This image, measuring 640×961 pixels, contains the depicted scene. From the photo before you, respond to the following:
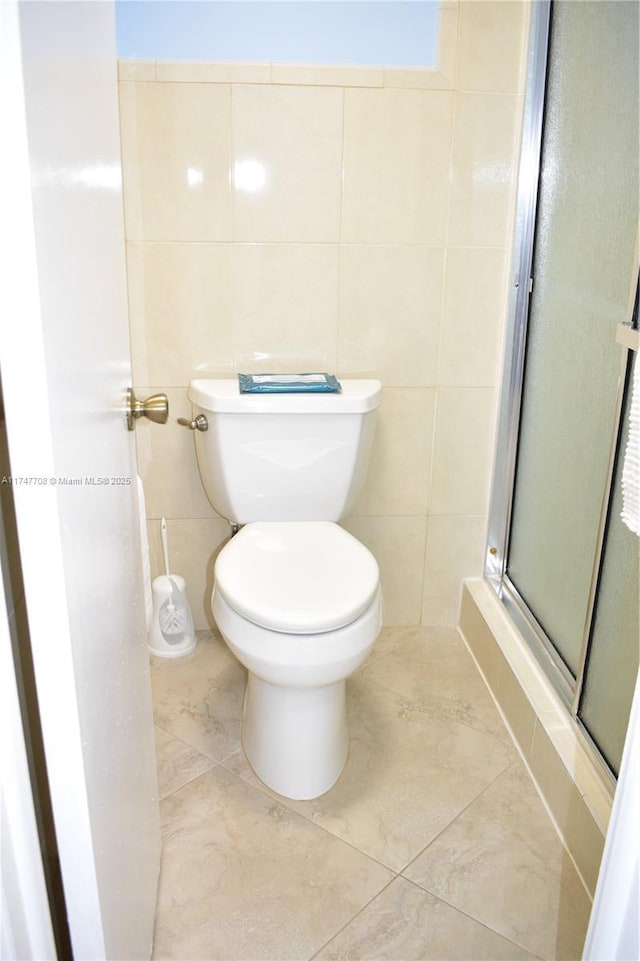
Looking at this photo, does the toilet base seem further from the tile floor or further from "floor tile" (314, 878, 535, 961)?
"floor tile" (314, 878, 535, 961)

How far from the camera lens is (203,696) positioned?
2.02 meters

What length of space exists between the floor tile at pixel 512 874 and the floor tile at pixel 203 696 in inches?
21.2

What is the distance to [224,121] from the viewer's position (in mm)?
1871

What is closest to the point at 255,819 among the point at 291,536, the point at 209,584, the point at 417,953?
the point at 417,953

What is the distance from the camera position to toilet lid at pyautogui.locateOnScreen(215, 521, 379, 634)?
1519mm

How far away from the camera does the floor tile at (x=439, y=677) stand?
1.96 metres

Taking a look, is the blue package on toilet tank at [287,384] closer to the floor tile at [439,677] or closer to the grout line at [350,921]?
the floor tile at [439,677]

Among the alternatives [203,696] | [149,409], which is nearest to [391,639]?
[203,696]

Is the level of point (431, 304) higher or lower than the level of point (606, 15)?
lower

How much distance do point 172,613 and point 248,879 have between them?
32.8 inches

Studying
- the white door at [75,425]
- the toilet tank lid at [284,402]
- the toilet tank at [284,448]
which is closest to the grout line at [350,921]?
the white door at [75,425]

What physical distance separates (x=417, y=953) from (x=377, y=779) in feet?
1.39

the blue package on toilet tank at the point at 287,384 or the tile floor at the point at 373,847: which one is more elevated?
the blue package on toilet tank at the point at 287,384

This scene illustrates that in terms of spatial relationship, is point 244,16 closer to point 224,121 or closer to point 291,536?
point 224,121
